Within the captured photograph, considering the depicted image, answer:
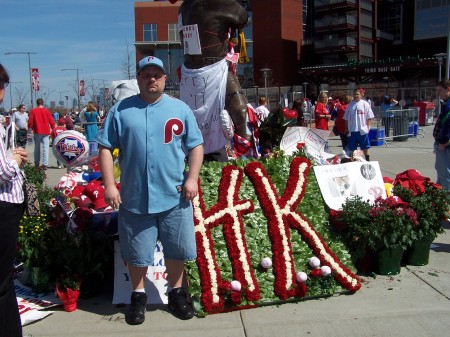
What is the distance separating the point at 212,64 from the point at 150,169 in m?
2.44

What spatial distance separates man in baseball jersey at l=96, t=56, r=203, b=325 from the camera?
3.23 m

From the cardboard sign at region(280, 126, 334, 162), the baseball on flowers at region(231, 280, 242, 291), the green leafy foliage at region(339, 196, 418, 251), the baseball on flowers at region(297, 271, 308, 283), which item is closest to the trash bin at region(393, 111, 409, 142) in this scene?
the cardboard sign at region(280, 126, 334, 162)

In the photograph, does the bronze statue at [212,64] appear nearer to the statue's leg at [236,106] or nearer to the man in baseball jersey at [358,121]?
the statue's leg at [236,106]

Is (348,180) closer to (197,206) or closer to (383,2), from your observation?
(197,206)

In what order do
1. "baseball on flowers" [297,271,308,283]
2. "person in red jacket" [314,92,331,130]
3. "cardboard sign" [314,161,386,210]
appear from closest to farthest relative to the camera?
"baseball on flowers" [297,271,308,283] < "cardboard sign" [314,161,386,210] < "person in red jacket" [314,92,331,130]

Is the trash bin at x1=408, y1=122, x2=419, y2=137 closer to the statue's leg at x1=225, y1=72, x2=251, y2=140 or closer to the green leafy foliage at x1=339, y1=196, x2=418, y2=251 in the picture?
the statue's leg at x1=225, y1=72, x2=251, y2=140

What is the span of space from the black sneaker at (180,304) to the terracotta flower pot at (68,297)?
706mm

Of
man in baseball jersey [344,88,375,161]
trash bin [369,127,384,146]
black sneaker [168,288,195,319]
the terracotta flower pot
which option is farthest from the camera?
trash bin [369,127,384,146]

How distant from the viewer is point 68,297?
3.64 m

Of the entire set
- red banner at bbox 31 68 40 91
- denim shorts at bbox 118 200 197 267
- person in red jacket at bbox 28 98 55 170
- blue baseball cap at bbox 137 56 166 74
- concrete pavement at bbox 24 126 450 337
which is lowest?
concrete pavement at bbox 24 126 450 337

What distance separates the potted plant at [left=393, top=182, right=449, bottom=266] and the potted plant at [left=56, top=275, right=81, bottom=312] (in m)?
2.81

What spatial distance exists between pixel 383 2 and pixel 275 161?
49.8m

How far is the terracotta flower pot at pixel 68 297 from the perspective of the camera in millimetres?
3641

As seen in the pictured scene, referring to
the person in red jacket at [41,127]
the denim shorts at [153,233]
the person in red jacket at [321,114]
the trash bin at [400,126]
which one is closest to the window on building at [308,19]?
the trash bin at [400,126]
